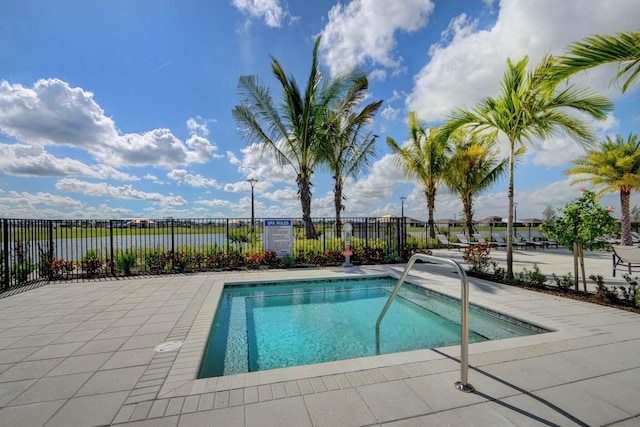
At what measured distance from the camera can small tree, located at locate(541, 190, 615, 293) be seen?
5176mm

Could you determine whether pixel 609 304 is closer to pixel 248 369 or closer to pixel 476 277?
pixel 476 277

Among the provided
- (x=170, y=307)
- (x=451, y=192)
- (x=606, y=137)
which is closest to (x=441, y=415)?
(x=170, y=307)

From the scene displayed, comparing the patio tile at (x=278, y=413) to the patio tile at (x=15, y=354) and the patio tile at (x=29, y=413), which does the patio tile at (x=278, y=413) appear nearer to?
the patio tile at (x=29, y=413)

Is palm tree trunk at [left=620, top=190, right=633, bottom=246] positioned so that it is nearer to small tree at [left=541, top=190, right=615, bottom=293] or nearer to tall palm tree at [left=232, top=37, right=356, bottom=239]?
small tree at [left=541, top=190, right=615, bottom=293]

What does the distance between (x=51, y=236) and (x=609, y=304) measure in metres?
12.4

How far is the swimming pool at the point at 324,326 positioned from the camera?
3.73 m

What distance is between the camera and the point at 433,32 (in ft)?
27.3

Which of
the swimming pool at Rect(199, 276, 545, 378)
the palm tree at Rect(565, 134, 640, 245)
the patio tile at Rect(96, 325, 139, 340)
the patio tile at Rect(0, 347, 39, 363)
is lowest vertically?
the swimming pool at Rect(199, 276, 545, 378)

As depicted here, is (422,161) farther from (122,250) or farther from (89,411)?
(89,411)

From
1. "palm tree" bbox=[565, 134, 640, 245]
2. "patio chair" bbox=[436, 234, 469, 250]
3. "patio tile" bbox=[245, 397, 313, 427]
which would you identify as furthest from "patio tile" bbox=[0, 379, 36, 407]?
"palm tree" bbox=[565, 134, 640, 245]

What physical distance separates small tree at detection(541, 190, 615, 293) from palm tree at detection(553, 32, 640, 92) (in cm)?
218

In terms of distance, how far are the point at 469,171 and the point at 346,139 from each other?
28.8ft

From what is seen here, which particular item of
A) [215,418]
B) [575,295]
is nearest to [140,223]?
[215,418]

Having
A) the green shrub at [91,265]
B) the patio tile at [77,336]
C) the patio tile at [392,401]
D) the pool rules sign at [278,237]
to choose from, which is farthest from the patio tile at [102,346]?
the pool rules sign at [278,237]
